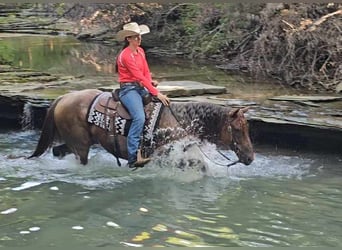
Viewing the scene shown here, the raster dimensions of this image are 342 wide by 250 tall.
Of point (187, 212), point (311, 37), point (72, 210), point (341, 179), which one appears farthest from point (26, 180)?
point (311, 37)

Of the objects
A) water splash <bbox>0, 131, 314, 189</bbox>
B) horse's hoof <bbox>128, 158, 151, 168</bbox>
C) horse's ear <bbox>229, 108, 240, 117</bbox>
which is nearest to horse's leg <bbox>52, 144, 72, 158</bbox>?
water splash <bbox>0, 131, 314, 189</bbox>

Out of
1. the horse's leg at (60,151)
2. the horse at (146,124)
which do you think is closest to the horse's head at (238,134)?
the horse at (146,124)

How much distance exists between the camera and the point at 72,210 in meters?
5.27

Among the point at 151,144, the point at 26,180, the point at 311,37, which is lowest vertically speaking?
the point at 26,180

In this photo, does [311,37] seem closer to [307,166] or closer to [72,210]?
[307,166]

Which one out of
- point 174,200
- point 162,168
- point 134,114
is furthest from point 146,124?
point 174,200

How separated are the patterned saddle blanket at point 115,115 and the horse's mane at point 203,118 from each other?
0.27 metres

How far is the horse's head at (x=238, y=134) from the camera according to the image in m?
6.15

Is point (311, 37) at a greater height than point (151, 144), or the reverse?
point (311, 37)

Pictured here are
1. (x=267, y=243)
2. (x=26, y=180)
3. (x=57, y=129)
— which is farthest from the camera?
(x=57, y=129)

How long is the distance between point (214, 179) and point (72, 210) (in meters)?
1.85

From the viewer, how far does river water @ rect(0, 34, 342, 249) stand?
14.8 ft

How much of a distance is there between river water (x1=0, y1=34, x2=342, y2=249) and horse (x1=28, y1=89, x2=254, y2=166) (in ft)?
0.62

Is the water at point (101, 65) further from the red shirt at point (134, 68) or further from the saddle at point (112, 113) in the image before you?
the red shirt at point (134, 68)
